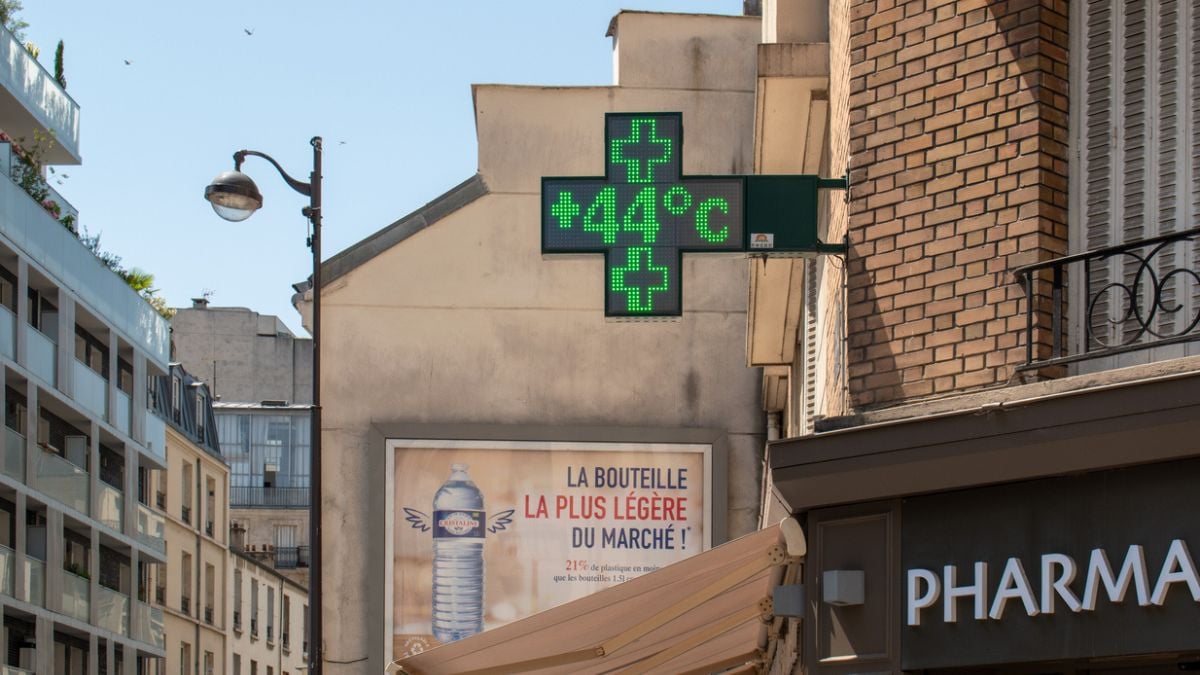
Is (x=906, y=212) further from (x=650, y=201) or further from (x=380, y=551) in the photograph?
(x=380, y=551)

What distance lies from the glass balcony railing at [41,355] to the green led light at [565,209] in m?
39.2

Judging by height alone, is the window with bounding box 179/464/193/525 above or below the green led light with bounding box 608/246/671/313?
above

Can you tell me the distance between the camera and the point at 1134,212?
8930 mm

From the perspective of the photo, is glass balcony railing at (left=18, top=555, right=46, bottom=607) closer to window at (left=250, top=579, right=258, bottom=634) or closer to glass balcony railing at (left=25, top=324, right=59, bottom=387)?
glass balcony railing at (left=25, top=324, right=59, bottom=387)

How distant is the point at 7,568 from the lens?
146ft

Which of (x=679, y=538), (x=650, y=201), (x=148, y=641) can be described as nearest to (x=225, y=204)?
(x=679, y=538)

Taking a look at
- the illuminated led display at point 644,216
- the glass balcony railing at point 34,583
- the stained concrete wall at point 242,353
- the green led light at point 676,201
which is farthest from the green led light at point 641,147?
the stained concrete wall at point 242,353

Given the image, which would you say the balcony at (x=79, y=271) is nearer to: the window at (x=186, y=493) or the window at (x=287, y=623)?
the window at (x=186, y=493)

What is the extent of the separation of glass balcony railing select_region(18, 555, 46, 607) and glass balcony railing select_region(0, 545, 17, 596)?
2.58 ft

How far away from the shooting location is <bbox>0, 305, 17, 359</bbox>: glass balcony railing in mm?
45812

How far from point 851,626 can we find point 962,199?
2.07 m

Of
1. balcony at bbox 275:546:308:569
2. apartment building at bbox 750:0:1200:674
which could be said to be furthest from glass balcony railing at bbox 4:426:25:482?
balcony at bbox 275:546:308:569

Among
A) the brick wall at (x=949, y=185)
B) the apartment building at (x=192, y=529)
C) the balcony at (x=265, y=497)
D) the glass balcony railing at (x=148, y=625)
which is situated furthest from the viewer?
the balcony at (x=265, y=497)

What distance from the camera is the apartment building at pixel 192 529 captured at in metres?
63.3
